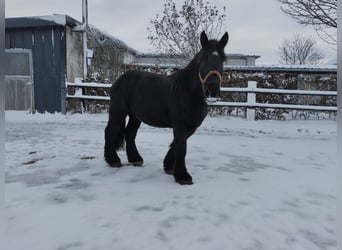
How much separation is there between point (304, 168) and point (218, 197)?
1776 mm

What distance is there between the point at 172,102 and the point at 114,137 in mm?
1076

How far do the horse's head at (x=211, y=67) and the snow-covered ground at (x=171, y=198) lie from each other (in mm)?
1078

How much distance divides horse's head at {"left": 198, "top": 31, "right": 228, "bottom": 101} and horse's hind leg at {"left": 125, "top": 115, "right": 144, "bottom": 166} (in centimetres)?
149

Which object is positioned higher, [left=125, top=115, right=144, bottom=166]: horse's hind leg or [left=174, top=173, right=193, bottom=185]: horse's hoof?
[left=125, top=115, right=144, bottom=166]: horse's hind leg

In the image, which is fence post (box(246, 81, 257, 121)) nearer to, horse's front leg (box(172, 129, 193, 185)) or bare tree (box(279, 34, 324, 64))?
horse's front leg (box(172, 129, 193, 185))

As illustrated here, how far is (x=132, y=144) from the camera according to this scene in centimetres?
415

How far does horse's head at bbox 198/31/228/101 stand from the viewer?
2967mm

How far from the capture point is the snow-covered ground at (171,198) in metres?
2.14

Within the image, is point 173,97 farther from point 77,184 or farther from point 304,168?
point 304,168

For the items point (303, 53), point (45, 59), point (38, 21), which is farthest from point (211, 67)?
point (303, 53)

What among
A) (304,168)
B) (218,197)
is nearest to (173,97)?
(218,197)

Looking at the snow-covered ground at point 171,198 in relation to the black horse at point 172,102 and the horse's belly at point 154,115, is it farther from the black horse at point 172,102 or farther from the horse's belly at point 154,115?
the horse's belly at point 154,115

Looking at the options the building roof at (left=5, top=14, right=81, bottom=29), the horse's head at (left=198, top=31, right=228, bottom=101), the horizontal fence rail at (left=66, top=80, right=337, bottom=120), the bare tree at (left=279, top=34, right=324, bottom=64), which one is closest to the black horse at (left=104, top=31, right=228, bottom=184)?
the horse's head at (left=198, top=31, right=228, bottom=101)

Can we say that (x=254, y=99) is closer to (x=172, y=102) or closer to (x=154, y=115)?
(x=154, y=115)
